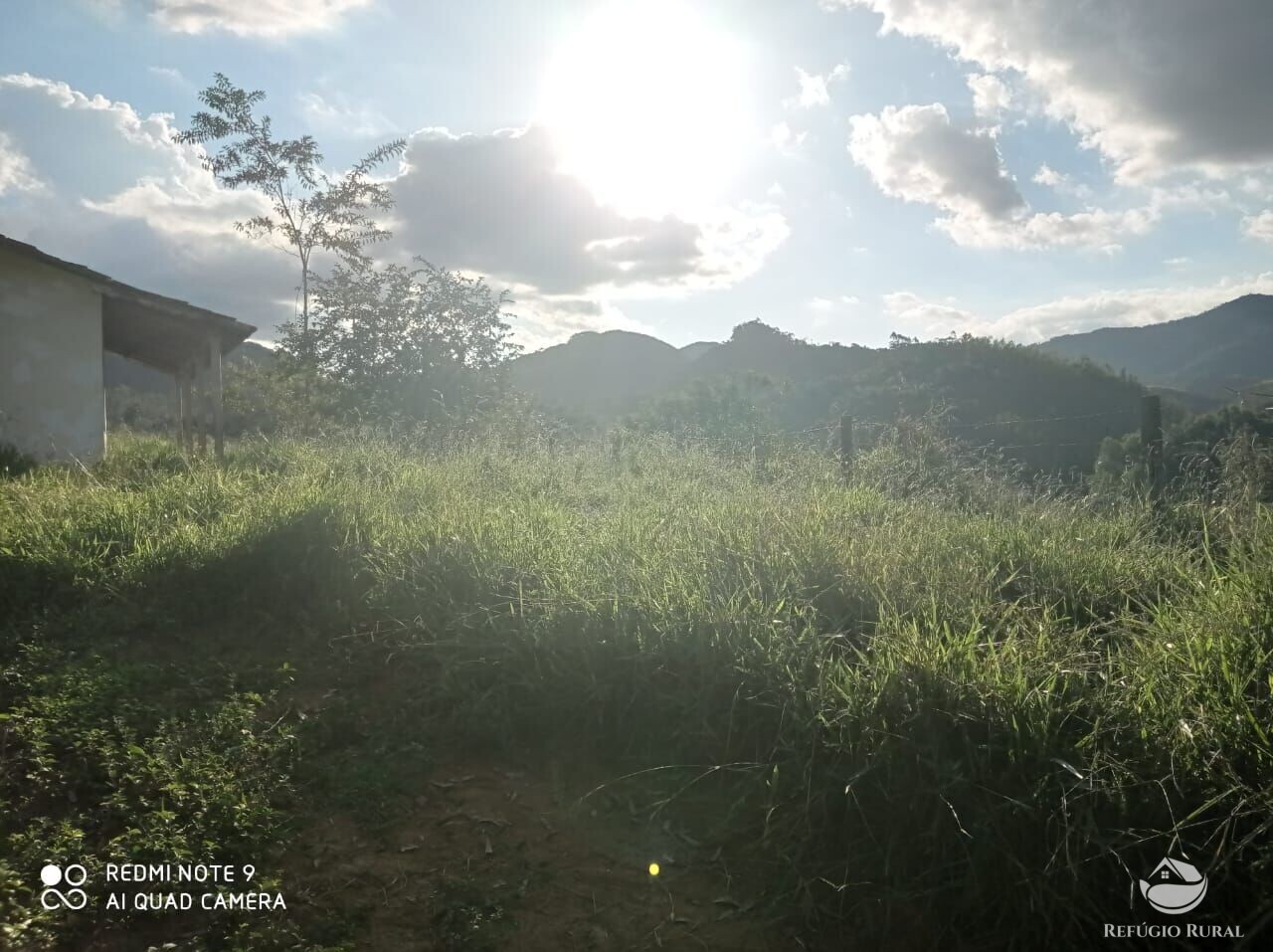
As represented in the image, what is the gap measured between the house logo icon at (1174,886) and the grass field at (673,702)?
0.04 m

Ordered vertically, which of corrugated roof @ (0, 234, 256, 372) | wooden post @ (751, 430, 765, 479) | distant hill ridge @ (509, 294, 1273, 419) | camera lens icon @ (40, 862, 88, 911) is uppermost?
distant hill ridge @ (509, 294, 1273, 419)

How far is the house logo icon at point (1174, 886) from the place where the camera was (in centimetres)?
235

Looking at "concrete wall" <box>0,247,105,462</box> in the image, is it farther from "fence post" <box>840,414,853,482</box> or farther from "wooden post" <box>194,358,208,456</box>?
"fence post" <box>840,414,853,482</box>

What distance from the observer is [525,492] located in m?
7.32

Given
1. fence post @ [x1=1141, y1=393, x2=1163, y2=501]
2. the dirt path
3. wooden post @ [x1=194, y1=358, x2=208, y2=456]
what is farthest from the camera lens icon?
wooden post @ [x1=194, y1=358, x2=208, y2=456]

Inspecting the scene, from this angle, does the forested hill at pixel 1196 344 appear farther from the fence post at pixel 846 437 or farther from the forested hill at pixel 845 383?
the fence post at pixel 846 437

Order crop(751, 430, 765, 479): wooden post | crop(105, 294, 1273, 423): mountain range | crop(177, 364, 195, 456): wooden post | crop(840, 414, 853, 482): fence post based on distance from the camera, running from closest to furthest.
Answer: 1. crop(751, 430, 765, 479): wooden post
2. crop(840, 414, 853, 482): fence post
3. crop(177, 364, 195, 456): wooden post
4. crop(105, 294, 1273, 423): mountain range

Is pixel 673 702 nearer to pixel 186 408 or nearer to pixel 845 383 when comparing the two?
pixel 186 408

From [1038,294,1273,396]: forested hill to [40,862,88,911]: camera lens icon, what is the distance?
81.1 metres

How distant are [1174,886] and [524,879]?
6.71 feet

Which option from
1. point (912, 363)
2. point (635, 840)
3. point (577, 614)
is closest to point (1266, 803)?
point (635, 840)

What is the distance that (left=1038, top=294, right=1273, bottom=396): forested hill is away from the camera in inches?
2985

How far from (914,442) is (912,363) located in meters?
29.2

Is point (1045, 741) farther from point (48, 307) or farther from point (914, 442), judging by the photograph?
point (48, 307)
